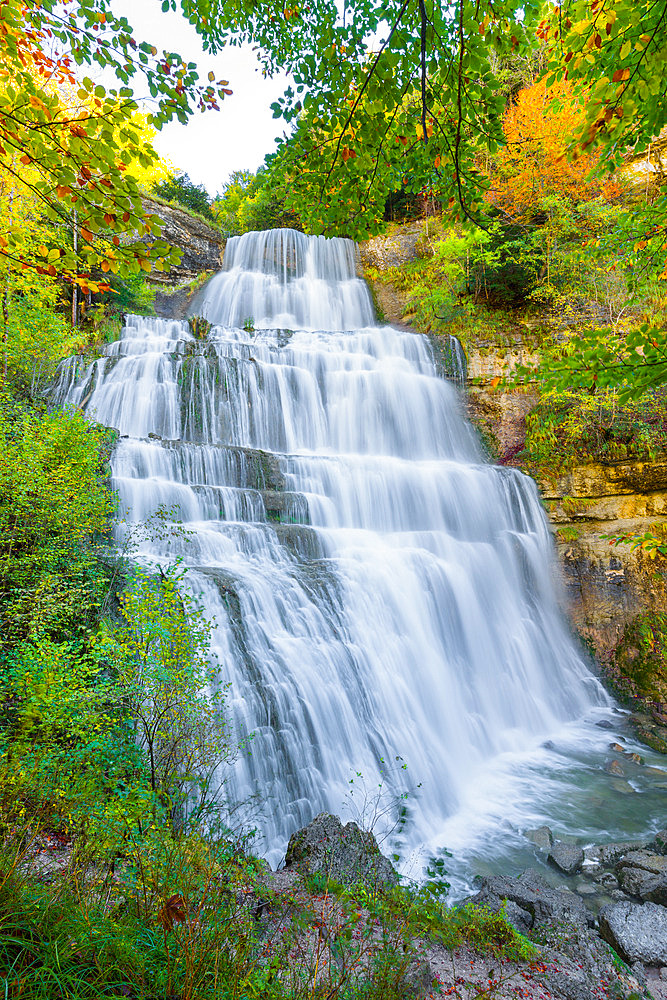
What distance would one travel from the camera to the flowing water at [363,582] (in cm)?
568

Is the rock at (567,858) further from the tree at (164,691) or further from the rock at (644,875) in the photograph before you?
the tree at (164,691)

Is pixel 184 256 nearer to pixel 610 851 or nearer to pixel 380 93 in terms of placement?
pixel 380 93

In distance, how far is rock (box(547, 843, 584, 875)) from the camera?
5.03 metres

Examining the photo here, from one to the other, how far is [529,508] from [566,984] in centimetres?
996

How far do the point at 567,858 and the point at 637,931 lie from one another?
1536 millimetres

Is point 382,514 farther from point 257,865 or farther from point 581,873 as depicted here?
point 257,865

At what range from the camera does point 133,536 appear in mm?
6980

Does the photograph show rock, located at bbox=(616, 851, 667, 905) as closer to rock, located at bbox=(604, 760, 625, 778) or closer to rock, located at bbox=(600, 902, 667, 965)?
rock, located at bbox=(600, 902, 667, 965)

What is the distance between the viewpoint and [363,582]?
25.3ft

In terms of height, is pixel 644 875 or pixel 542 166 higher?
pixel 542 166

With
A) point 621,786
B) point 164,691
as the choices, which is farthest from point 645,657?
point 164,691

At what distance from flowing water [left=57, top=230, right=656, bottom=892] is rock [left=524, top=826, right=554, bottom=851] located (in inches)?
5.5

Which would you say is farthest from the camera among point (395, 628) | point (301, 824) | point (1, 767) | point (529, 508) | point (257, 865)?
point (529, 508)

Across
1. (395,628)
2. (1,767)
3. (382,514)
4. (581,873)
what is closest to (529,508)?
(382,514)
